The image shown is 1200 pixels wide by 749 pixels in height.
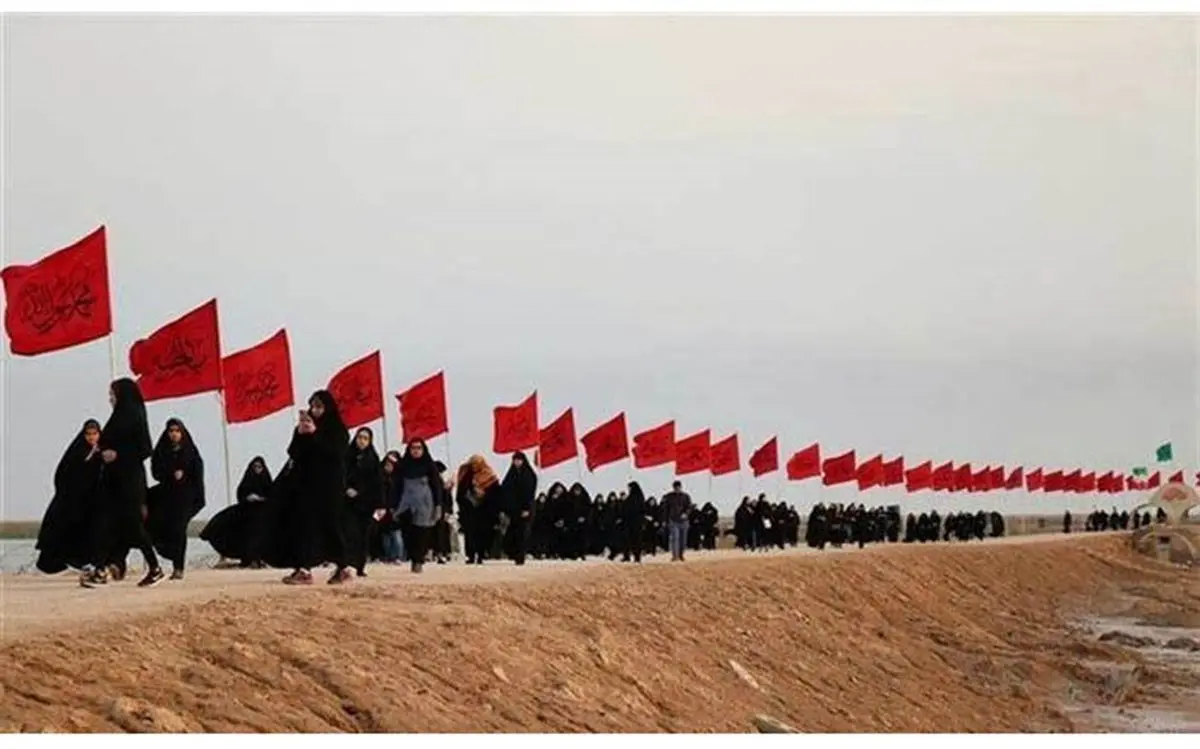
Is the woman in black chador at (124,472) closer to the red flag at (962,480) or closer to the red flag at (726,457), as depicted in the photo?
the red flag at (726,457)

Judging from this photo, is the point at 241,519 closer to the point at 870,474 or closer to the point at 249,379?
the point at 249,379

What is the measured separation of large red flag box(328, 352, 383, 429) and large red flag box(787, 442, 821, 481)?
78.2 feet

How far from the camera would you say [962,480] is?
59.9m

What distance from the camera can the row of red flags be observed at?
50.6 ft

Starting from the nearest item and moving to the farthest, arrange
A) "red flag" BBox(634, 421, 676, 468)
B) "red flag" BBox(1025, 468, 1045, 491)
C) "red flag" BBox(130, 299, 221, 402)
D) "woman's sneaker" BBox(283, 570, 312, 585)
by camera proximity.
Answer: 1. "woman's sneaker" BBox(283, 570, 312, 585)
2. "red flag" BBox(130, 299, 221, 402)
3. "red flag" BBox(634, 421, 676, 468)
4. "red flag" BBox(1025, 468, 1045, 491)

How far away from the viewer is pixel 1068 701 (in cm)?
1775

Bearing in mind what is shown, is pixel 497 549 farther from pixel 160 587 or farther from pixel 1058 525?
pixel 1058 525

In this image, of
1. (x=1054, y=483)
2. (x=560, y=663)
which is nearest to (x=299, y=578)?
(x=560, y=663)

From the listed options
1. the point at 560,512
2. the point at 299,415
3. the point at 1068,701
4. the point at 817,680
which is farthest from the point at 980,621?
the point at 299,415

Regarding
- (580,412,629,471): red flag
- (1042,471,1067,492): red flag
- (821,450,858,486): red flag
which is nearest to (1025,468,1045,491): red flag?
(1042,471,1067,492): red flag

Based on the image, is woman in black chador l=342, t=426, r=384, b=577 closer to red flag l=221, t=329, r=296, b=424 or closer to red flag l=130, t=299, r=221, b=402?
red flag l=130, t=299, r=221, b=402

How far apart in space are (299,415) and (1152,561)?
1717 inches

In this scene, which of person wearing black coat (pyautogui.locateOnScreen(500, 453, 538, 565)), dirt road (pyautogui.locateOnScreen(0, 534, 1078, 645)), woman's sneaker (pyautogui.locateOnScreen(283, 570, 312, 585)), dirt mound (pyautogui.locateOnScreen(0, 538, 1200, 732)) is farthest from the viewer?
person wearing black coat (pyautogui.locateOnScreen(500, 453, 538, 565))

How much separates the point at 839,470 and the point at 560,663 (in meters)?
36.0
